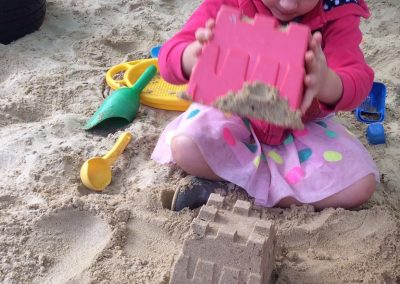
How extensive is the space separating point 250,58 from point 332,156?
1.54 feet

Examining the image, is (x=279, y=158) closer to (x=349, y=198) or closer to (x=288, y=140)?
(x=288, y=140)

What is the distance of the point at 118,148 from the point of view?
5.05ft

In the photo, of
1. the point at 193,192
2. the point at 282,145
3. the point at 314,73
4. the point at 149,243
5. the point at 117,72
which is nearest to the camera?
the point at 314,73

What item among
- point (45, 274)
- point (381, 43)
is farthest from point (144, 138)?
point (381, 43)

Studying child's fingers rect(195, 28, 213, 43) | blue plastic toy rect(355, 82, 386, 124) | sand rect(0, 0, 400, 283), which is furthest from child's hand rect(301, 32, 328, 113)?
blue plastic toy rect(355, 82, 386, 124)

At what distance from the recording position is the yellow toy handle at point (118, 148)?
4.93 feet

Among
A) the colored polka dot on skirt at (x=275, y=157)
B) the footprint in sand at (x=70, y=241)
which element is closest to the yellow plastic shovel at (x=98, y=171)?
the footprint in sand at (x=70, y=241)

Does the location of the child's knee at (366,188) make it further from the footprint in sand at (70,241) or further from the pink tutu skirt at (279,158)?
the footprint in sand at (70,241)

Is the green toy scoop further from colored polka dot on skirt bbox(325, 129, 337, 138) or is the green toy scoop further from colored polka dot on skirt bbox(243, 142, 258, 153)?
colored polka dot on skirt bbox(325, 129, 337, 138)

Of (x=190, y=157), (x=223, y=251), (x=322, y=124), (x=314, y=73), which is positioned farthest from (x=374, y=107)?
(x=223, y=251)

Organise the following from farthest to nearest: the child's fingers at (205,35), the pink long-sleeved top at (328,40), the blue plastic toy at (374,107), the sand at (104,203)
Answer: the blue plastic toy at (374,107) → the pink long-sleeved top at (328,40) → the sand at (104,203) → the child's fingers at (205,35)

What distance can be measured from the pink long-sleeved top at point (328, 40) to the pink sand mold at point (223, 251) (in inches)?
17.2

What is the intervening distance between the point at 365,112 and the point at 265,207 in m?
0.58

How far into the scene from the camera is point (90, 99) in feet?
6.04
